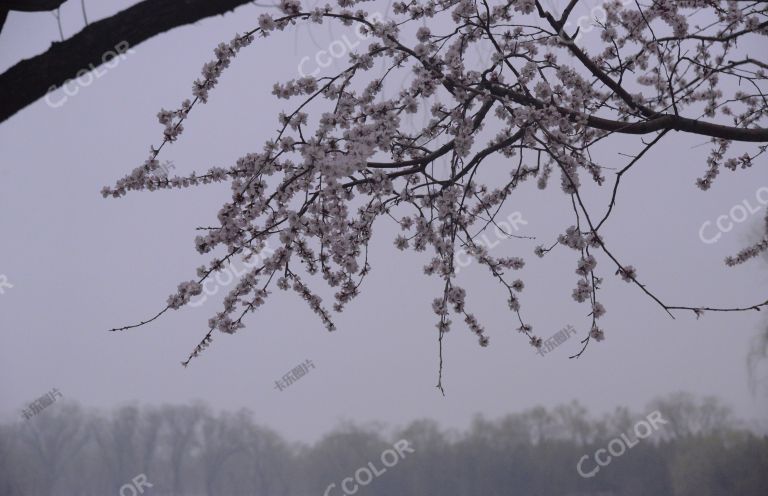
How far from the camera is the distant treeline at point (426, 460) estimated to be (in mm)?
3201

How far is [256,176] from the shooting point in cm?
155

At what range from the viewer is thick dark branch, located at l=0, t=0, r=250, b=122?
1.03m

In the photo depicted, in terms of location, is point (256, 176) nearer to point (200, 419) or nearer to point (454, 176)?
point (454, 176)

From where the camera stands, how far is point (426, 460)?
10.7 feet
